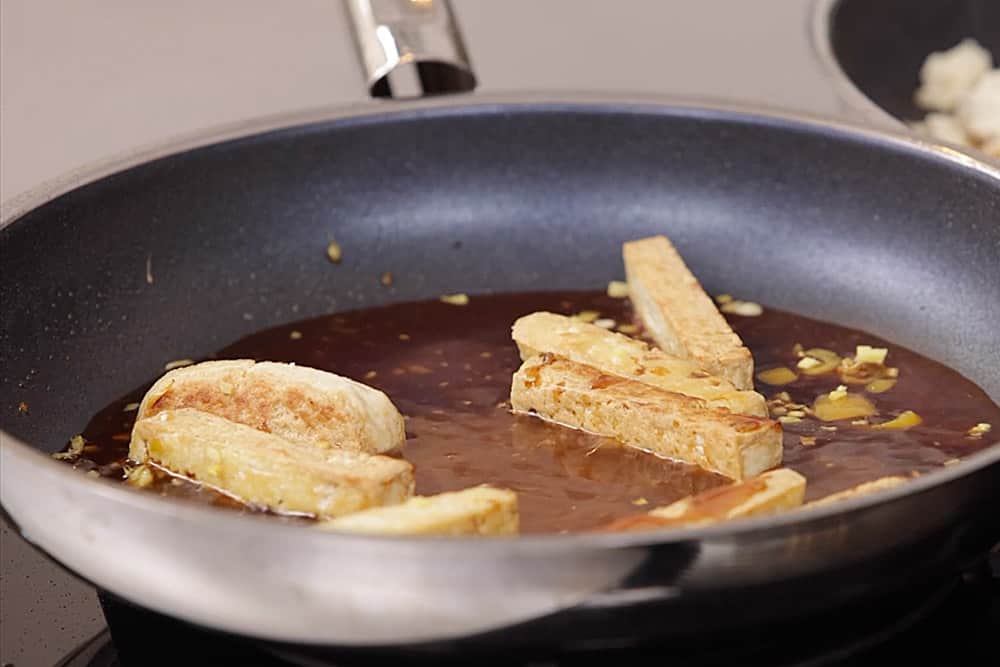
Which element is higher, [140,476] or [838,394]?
[140,476]

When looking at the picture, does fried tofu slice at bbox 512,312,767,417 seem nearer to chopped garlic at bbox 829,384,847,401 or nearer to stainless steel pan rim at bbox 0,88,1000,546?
chopped garlic at bbox 829,384,847,401

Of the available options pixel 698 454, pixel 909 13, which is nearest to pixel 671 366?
pixel 698 454

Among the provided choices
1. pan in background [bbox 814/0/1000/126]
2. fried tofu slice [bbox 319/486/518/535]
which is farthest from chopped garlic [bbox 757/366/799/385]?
pan in background [bbox 814/0/1000/126]

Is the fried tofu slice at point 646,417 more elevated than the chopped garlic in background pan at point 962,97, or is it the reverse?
the fried tofu slice at point 646,417

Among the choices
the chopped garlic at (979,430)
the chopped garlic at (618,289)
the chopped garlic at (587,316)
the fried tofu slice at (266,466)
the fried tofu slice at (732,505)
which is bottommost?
the chopped garlic at (979,430)

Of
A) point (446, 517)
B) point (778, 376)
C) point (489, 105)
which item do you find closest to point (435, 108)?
point (489, 105)

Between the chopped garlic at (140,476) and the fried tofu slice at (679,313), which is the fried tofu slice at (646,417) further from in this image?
the chopped garlic at (140,476)

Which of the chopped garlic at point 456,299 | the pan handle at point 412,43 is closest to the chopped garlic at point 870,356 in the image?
the chopped garlic at point 456,299

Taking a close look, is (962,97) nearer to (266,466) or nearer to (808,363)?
(808,363)
